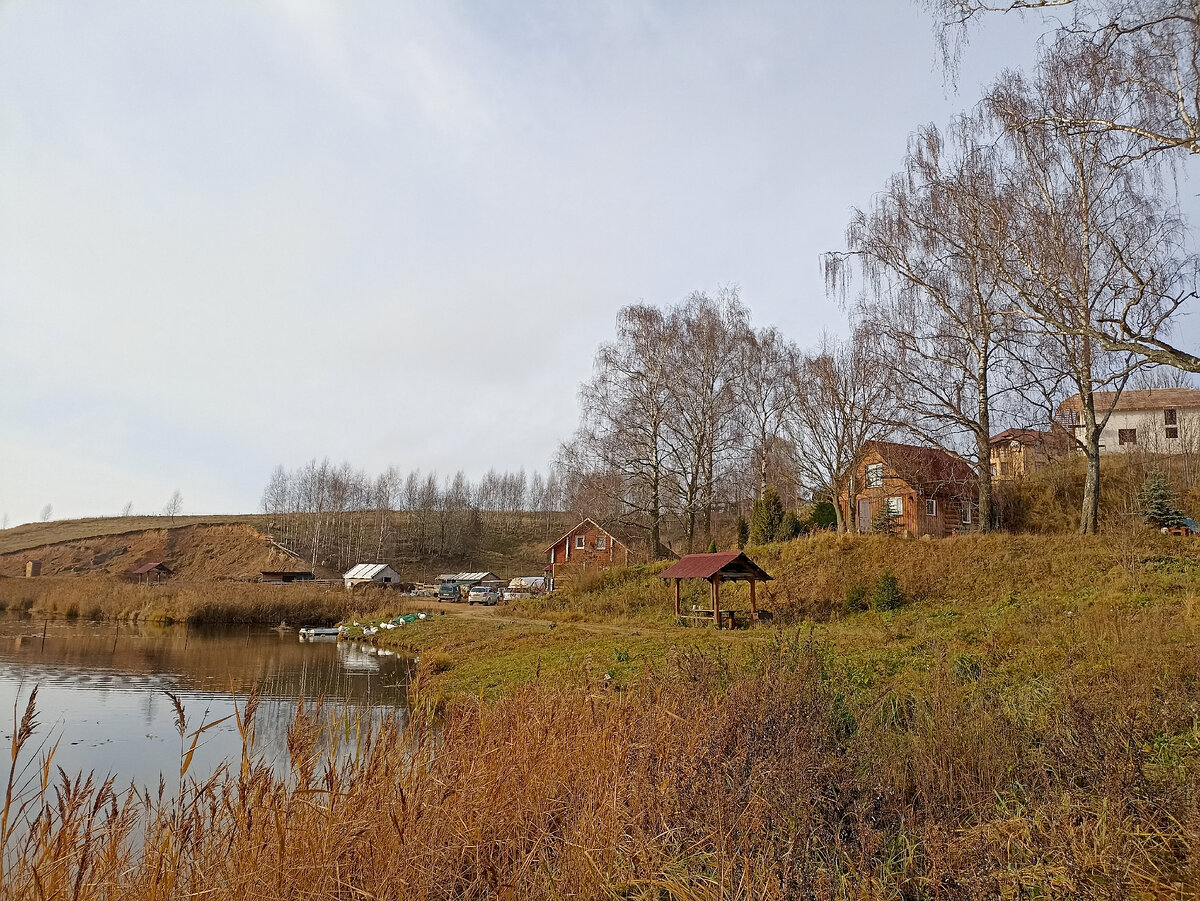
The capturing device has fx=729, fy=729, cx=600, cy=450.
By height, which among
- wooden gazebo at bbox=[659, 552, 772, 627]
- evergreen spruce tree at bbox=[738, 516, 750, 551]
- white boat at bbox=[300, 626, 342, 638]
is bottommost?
white boat at bbox=[300, 626, 342, 638]

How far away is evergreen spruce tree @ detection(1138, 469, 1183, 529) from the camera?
20609mm

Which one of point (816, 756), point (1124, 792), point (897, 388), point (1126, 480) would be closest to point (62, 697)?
point (816, 756)

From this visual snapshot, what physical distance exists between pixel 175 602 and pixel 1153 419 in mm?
49059

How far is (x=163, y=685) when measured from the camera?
599 inches

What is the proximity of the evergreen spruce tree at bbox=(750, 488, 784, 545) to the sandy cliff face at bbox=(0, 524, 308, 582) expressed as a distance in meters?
45.4

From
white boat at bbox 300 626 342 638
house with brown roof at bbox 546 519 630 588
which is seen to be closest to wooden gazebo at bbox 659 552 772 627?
white boat at bbox 300 626 342 638

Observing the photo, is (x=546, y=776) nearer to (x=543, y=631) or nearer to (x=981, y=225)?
(x=981, y=225)

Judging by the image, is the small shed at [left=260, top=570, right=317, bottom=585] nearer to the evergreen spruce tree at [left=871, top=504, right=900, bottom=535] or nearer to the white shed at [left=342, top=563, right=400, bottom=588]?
the white shed at [left=342, top=563, right=400, bottom=588]

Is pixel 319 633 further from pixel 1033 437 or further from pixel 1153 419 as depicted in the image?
pixel 1153 419

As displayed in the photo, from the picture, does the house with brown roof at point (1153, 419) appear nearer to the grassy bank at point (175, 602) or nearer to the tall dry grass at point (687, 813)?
the tall dry grass at point (687, 813)

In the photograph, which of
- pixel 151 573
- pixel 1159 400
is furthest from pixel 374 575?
pixel 1159 400

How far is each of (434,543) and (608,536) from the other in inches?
1540

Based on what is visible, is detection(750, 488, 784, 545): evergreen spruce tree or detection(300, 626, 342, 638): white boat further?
detection(750, 488, 784, 545): evergreen spruce tree

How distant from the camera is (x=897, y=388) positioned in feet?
65.9
